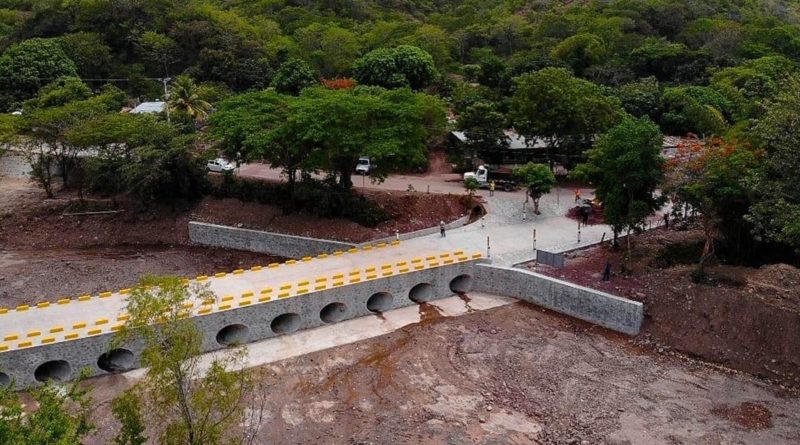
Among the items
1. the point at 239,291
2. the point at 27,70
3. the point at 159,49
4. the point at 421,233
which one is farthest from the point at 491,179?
the point at 27,70

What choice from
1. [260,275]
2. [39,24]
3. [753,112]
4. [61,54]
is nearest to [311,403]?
[260,275]

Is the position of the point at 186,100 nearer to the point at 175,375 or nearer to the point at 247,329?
the point at 247,329

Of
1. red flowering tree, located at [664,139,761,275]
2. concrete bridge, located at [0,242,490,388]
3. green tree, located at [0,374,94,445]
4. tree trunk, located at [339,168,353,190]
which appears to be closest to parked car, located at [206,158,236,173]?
tree trunk, located at [339,168,353,190]

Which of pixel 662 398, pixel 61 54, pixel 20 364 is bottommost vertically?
pixel 662 398

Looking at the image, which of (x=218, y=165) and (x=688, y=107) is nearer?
(x=218, y=165)

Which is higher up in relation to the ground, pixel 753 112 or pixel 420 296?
pixel 753 112

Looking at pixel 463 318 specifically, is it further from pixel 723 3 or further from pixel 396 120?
pixel 723 3

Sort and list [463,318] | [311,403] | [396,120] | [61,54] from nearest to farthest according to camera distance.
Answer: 1. [311,403]
2. [463,318]
3. [396,120]
4. [61,54]

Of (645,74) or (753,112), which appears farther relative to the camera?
(645,74)

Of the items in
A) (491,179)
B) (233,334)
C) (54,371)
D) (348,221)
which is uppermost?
(491,179)
